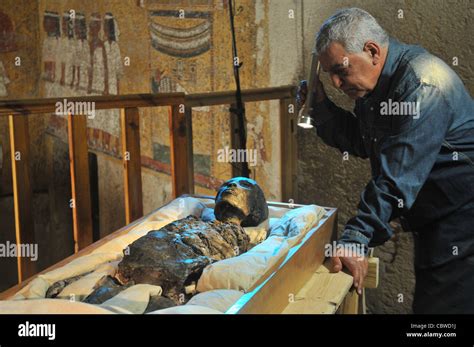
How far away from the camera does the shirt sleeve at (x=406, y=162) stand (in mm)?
1975

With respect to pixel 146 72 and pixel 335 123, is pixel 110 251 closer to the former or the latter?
pixel 335 123

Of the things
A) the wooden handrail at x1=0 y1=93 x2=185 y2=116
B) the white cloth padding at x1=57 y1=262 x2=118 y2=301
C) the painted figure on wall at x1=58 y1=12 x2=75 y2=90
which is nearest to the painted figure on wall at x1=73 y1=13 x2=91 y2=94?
the painted figure on wall at x1=58 y1=12 x2=75 y2=90

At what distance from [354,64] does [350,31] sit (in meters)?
0.12

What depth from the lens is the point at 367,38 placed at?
83.7 inches

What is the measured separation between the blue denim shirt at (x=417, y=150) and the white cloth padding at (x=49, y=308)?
918 millimetres

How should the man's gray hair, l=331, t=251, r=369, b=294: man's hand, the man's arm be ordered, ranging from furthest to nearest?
the man's arm, l=331, t=251, r=369, b=294: man's hand, the man's gray hair

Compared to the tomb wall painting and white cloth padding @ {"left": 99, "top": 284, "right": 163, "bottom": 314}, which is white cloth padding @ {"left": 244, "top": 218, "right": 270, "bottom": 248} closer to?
white cloth padding @ {"left": 99, "top": 284, "right": 163, "bottom": 314}

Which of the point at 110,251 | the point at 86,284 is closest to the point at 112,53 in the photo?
the point at 110,251

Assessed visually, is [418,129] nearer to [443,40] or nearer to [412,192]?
[412,192]

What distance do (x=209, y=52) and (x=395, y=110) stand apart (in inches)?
134

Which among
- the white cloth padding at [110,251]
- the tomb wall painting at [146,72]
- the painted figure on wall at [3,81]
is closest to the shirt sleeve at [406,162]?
the white cloth padding at [110,251]

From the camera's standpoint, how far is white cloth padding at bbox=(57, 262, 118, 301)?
2.11 meters

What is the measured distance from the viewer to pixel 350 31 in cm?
210

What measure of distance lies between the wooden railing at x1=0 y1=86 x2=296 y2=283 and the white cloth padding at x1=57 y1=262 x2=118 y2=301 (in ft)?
1.93
